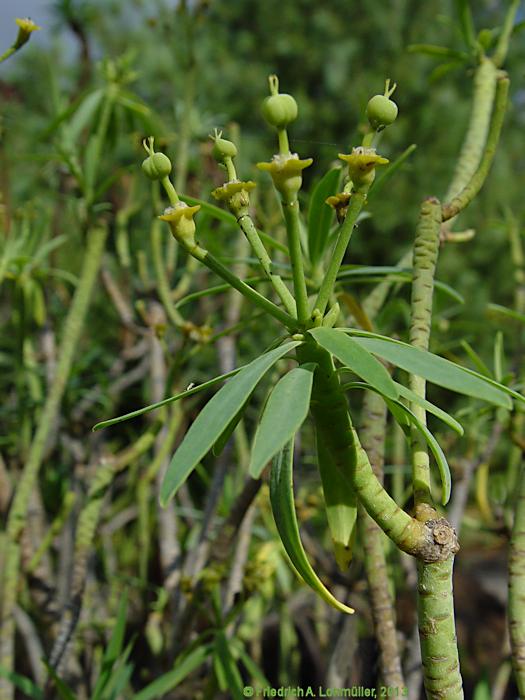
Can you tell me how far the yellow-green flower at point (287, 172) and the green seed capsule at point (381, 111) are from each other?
39 millimetres

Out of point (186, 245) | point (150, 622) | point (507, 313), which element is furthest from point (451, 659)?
point (150, 622)

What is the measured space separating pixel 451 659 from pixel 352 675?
1.56 feet

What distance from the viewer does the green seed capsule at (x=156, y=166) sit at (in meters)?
0.34

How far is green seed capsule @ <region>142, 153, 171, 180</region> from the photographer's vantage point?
338 millimetres

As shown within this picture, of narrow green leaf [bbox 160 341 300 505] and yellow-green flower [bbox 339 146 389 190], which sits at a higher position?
yellow-green flower [bbox 339 146 389 190]

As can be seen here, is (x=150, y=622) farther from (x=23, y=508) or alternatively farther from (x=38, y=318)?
(x=38, y=318)

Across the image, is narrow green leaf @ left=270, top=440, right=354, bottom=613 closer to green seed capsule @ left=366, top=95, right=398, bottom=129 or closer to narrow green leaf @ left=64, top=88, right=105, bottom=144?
green seed capsule @ left=366, top=95, right=398, bottom=129

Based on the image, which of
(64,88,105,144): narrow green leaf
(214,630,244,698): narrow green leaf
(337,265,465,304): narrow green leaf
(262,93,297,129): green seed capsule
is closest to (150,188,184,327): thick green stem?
(64,88,105,144): narrow green leaf

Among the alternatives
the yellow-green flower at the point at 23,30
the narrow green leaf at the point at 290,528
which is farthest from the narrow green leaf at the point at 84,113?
the narrow green leaf at the point at 290,528

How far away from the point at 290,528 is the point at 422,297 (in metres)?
0.19

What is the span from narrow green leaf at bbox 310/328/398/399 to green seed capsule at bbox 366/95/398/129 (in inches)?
4.2

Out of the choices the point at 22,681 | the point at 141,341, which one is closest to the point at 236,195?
the point at 22,681

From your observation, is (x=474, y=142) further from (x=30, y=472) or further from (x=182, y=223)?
(x=30, y=472)

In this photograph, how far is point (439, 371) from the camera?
319 mm
